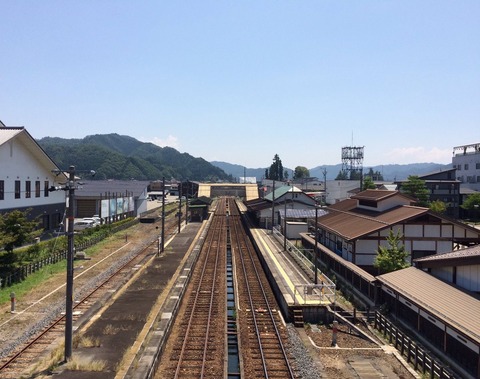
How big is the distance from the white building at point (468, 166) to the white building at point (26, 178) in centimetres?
6702

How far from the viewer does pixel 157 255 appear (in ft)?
112

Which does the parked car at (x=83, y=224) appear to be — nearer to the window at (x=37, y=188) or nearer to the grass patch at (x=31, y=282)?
the window at (x=37, y=188)

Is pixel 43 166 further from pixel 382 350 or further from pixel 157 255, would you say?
pixel 382 350

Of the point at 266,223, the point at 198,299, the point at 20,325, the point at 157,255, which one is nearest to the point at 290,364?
the point at 198,299

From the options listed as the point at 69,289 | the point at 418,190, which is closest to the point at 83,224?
the point at 69,289

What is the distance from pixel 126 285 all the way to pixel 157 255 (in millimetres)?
10269

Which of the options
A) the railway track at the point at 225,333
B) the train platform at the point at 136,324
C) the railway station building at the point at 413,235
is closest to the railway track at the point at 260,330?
the railway track at the point at 225,333

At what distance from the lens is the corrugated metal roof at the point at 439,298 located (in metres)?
14.0

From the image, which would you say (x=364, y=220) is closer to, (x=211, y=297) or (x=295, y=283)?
(x=295, y=283)

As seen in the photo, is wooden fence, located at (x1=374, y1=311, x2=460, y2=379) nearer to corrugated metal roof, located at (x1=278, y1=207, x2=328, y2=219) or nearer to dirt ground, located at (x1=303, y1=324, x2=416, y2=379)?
dirt ground, located at (x1=303, y1=324, x2=416, y2=379)

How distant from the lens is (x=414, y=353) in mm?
15328

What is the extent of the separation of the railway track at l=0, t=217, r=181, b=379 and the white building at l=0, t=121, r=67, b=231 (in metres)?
7.01

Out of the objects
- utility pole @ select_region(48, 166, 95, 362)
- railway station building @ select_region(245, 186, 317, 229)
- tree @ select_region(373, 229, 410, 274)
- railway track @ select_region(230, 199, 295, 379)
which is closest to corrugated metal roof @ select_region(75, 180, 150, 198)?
railway station building @ select_region(245, 186, 317, 229)

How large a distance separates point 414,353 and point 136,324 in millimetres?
10762
